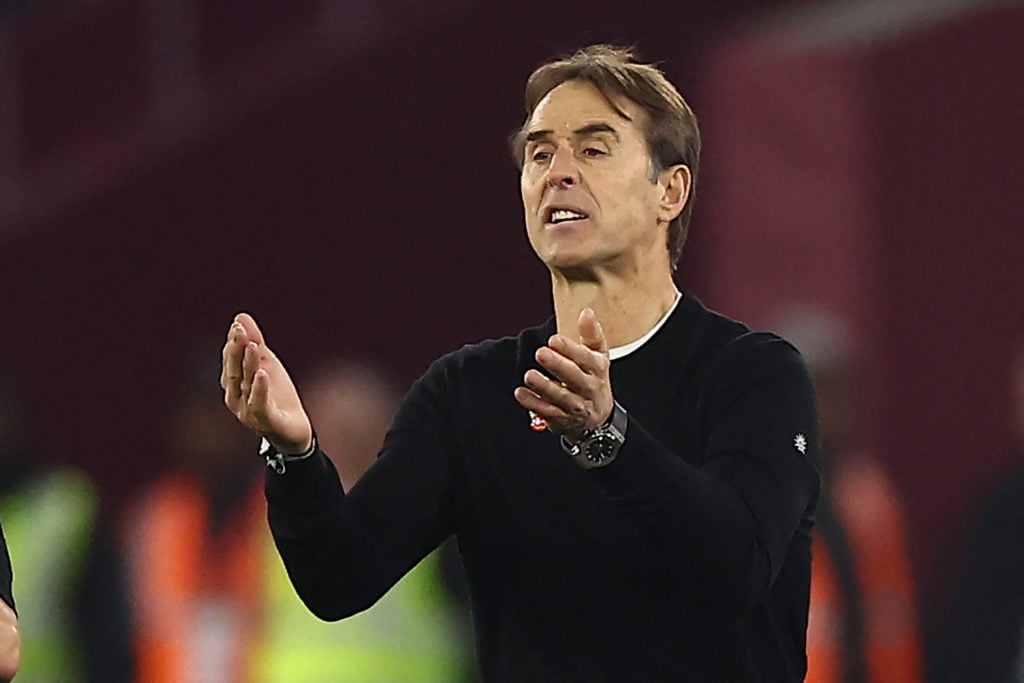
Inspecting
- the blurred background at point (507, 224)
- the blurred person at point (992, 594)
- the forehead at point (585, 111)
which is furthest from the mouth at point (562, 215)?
the blurred background at point (507, 224)

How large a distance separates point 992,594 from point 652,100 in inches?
81.0

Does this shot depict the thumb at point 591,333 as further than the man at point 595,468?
No

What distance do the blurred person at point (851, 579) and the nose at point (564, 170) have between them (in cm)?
211

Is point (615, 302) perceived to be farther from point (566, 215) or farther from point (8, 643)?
point (8, 643)

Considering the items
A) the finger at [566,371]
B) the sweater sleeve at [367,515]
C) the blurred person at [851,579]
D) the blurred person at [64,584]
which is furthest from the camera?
the blurred person at [64,584]

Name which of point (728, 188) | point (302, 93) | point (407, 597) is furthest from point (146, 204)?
point (407, 597)

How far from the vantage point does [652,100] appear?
9.41 ft

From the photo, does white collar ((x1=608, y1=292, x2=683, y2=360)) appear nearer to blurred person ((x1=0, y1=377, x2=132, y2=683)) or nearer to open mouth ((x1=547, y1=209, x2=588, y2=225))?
open mouth ((x1=547, y1=209, x2=588, y2=225))

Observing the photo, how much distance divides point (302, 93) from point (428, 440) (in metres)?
4.73

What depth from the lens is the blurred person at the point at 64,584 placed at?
5211 mm

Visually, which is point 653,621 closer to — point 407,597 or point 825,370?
point 407,597

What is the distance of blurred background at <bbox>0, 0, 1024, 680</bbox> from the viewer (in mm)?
7258

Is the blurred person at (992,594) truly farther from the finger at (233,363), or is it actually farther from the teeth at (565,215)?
the finger at (233,363)

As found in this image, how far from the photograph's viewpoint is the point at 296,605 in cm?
501
